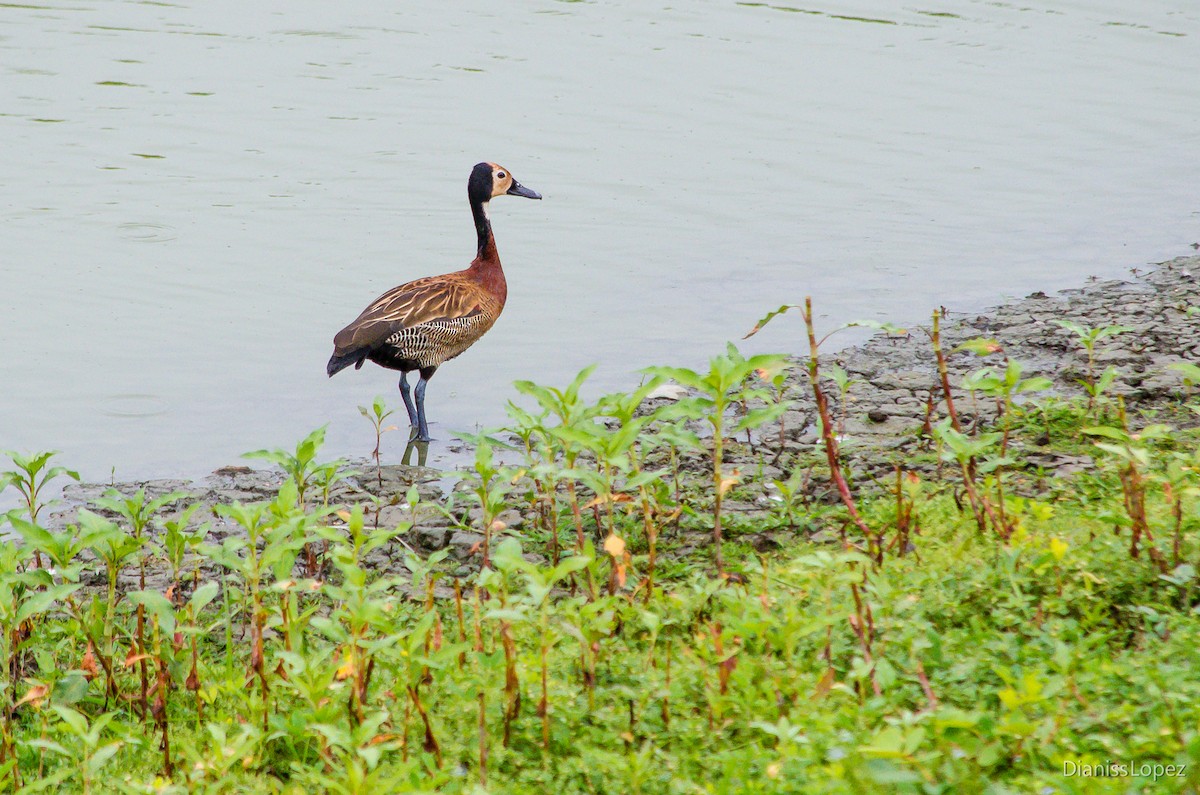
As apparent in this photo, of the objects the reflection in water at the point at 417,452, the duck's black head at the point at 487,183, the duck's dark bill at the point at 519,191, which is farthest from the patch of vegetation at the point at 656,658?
the duck's dark bill at the point at 519,191

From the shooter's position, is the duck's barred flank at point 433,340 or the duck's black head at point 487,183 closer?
the duck's barred flank at point 433,340

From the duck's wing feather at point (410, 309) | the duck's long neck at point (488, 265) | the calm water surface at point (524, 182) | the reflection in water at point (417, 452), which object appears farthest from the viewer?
the calm water surface at point (524, 182)

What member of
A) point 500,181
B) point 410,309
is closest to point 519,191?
point 500,181

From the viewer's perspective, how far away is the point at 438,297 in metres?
8.45

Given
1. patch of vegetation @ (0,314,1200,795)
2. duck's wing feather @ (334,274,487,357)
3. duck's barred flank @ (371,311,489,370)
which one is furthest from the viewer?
duck's barred flank @ (371,311,489,370)

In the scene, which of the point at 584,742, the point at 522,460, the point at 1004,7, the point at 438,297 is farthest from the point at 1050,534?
the point at 1004,7

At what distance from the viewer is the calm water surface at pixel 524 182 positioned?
927 centimetres

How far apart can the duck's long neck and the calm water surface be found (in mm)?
599

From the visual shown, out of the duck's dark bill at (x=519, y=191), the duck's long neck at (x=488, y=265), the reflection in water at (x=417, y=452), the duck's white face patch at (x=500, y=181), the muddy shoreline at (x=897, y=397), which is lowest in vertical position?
the reflection in water at (x=417, y=452)

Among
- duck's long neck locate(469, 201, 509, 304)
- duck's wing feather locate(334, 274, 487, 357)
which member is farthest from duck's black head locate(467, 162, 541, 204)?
Answer: duck's wing feather locate(334, 274, 487, 357)

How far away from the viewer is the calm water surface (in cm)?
927

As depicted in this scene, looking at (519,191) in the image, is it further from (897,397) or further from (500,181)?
(897,397)

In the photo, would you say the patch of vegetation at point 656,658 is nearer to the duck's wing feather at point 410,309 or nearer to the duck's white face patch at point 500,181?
the duck's wing feather at point 410,309

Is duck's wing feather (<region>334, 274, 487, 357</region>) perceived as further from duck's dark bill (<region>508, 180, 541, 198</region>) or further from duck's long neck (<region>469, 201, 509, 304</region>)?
duck's dark bill (<region>508, 180, 541, 198</region>)
